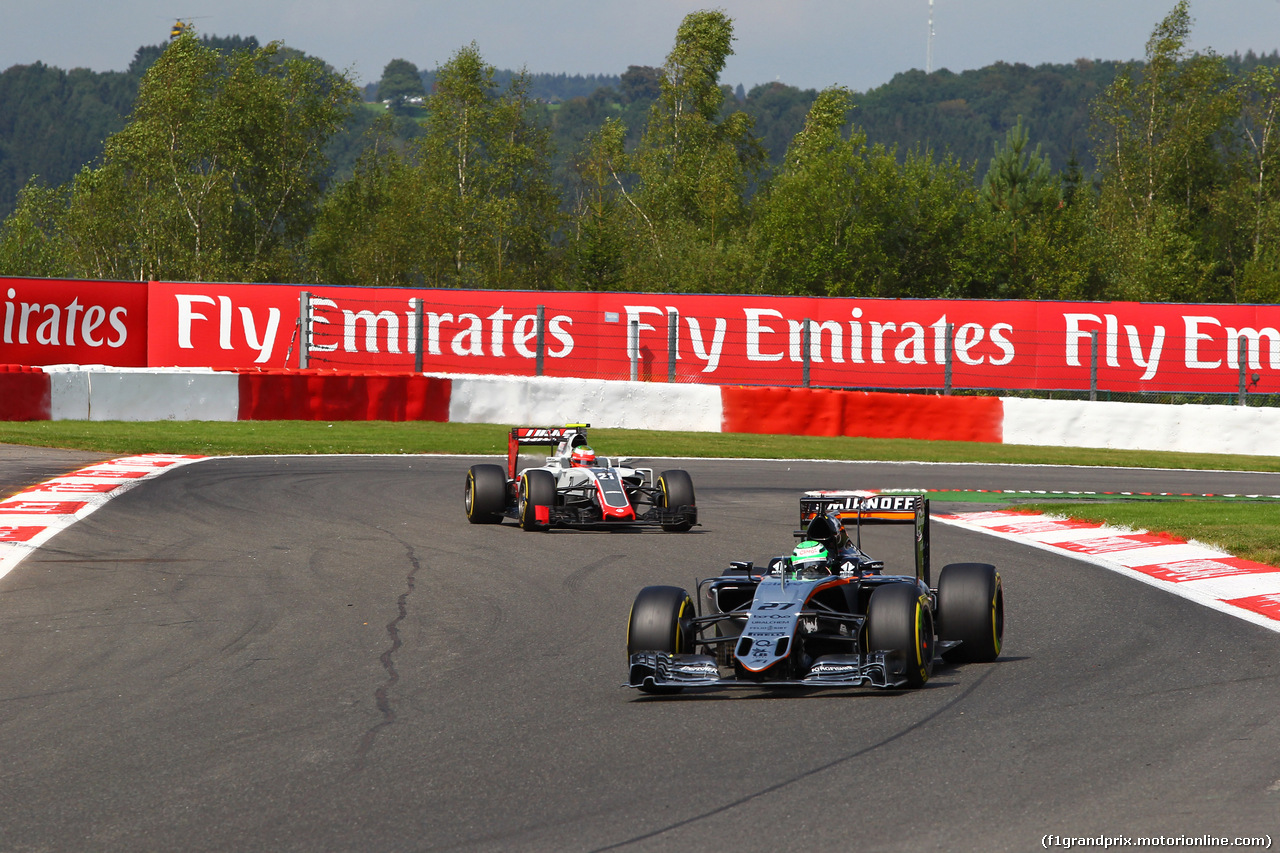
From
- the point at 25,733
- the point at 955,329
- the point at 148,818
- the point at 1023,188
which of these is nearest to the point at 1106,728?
the point at 148,818

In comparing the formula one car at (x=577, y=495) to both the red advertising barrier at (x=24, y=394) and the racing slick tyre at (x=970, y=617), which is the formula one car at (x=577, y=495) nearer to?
the racing slick tyre at (x=970, y=617)

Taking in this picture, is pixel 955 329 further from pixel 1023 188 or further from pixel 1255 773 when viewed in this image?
pixel 1023 188

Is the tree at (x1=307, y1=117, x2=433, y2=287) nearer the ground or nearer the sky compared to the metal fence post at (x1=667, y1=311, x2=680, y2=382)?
nearer the sky

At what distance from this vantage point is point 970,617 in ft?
23.0

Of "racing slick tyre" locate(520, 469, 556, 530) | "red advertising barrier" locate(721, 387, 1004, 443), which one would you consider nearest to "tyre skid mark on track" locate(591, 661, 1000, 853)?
"racing slick tyre" locate(520, 469, 556, 530)

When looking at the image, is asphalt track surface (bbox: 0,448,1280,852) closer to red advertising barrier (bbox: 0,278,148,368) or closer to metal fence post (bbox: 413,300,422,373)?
metal fence post (bbox: 413,300,422,373)

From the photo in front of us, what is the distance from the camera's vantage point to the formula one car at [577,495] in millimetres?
12086

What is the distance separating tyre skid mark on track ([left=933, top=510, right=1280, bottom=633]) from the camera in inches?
349

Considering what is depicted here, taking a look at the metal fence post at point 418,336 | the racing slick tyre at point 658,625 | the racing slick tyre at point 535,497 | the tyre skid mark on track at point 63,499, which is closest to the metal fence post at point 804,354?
the metal fence post at point 418,336

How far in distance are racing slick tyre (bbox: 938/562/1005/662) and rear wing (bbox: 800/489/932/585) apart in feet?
1.19

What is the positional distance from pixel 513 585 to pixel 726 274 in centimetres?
3565

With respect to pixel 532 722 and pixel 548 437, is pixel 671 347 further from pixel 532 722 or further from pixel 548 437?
pixel 532 722

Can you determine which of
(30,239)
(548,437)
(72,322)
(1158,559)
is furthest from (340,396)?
(30,239)

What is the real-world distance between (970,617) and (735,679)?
138 centimetres
